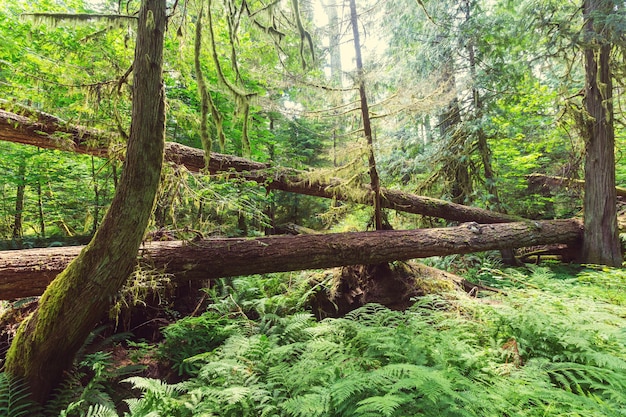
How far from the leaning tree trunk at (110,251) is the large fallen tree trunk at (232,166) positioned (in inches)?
36.6

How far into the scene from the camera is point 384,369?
2365mm

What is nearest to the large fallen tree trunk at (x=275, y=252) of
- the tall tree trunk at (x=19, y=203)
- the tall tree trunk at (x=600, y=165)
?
the tall tree trunk at (x=600, y=165)

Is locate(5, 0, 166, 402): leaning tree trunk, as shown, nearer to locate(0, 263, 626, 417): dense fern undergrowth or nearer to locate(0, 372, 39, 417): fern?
locate(0, 372, 39, 417): fern

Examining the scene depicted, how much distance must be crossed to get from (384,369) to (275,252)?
2567 mm

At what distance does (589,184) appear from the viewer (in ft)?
22.4

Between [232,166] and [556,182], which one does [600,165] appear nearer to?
[556,182]

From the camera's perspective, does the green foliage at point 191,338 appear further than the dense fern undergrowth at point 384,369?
Yes

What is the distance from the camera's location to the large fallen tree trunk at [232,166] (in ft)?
13.9

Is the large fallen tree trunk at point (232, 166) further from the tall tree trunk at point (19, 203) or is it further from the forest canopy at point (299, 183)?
the tall tree trunk at point (19, 203)

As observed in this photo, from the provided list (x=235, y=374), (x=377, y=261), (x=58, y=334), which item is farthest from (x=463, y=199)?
(x=58, y=334)

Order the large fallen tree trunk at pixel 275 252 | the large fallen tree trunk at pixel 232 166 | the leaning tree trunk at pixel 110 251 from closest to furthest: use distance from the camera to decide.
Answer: the leaning tree trunk at pixel 110 251
the large fallen tree trunk at pixel 275 252
the large fallen tree trunk at pixel 232 166

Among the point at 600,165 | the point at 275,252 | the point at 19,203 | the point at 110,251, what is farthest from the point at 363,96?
the point at 19,203

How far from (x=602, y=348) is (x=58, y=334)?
5.53 m

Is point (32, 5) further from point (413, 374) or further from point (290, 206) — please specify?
point (413, 374)
